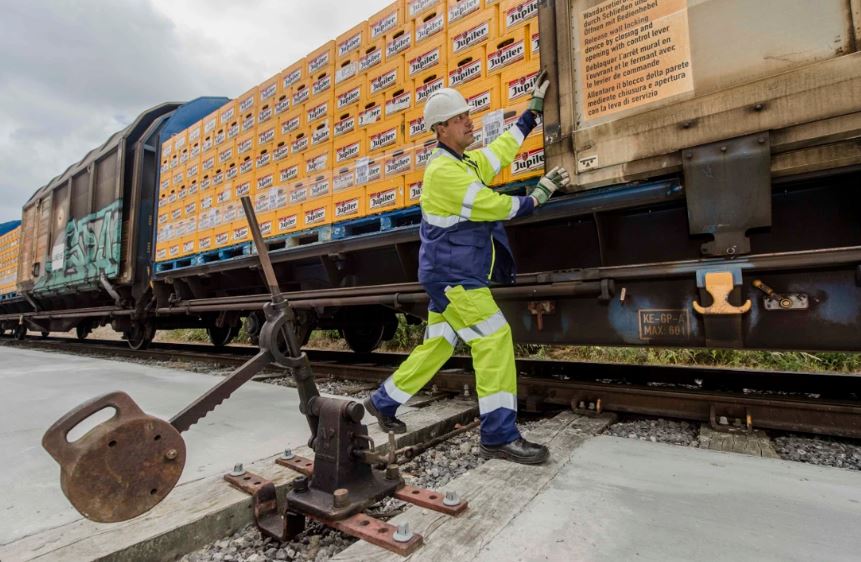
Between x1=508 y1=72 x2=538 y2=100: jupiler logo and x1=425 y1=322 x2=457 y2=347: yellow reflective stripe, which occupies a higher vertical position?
x1=508 y1=72 x2=538 y2=100: jupiler logo

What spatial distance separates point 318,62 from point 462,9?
195cm

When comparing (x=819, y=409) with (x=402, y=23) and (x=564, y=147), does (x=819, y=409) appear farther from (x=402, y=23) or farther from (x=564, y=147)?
(x=402, y=23)

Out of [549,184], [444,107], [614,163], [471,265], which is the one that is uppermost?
[444,107]

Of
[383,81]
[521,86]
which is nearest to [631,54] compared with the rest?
[521,86]

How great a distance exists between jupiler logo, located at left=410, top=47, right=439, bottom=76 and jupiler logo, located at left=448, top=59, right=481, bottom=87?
25 cm

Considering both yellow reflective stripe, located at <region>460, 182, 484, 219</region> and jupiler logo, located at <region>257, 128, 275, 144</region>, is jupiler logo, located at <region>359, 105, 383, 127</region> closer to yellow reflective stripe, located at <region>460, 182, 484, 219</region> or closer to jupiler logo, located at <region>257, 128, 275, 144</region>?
jupiler logo, located at <region>257, 128, 275, 144</region>

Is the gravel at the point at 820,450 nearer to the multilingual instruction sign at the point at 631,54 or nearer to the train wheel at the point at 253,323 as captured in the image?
the multilingual instruction sign at the point at 631,54

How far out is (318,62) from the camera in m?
4.86

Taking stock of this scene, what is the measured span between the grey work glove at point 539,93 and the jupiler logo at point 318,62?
271 centimetres

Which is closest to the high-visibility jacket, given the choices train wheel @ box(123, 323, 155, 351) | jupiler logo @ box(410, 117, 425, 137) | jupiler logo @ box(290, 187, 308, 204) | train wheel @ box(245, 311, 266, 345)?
jupiler logo @ box(410, 117, 425, 137)

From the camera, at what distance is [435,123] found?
274 centimetres

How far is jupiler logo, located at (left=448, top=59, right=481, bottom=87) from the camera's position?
11.2 feet

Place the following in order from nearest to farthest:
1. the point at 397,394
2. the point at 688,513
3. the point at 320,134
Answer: the point at 688,513 < the point at 397,394 < the point at 320,134

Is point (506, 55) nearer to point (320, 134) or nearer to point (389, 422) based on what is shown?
point (320, 134)
